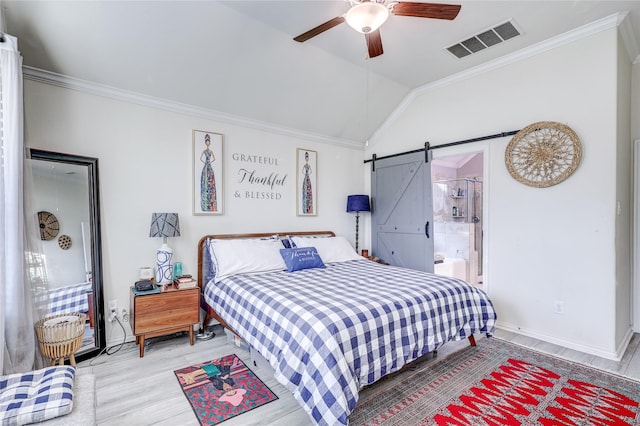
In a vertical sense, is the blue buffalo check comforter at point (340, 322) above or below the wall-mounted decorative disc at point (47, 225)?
below

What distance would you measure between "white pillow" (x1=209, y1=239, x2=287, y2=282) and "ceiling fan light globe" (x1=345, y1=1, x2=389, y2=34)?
243 cm

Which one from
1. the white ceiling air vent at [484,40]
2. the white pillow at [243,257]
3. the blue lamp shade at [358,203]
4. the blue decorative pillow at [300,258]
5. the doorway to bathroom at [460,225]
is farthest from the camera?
the doorway to bathroom at [460,225]

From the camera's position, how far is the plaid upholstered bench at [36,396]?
3.86 feet

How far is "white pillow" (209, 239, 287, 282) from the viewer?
3.22 meters

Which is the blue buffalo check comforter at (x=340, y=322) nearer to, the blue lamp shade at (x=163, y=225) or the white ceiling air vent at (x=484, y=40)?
the blue lamp shade at (x=163, y=225)

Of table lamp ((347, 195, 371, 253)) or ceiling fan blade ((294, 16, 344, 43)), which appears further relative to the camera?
table lamp ((347, 195, 371, 253))

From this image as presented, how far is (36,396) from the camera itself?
4.19 ft

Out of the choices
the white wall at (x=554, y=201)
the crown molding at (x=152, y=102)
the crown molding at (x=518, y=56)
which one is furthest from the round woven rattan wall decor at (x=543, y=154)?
the crown molding at (x=152, y=102)

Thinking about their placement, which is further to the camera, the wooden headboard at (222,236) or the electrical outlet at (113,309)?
the wooden headboard at (222,236)

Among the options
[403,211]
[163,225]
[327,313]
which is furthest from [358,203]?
[327,313]

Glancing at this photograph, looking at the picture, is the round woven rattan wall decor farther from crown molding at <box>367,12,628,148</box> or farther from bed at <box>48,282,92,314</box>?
bed at <box>48,282,92,314</box>

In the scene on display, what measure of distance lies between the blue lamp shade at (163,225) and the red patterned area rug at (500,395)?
230 cm

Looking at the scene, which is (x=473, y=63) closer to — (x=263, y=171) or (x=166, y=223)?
(x=263, y=171)

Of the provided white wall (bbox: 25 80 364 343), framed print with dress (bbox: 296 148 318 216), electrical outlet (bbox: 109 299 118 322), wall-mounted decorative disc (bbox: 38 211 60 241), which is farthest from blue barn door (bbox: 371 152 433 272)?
wall-mounted decorative disc (bbox: 38 211 60 241)
